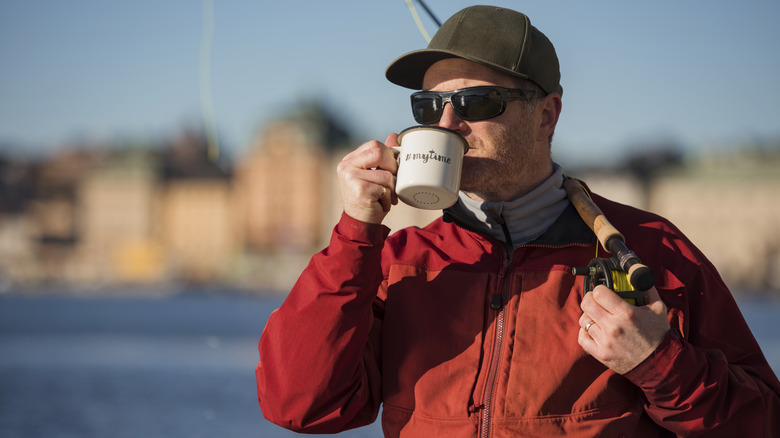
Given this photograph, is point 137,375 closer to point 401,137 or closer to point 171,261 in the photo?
point 401,137

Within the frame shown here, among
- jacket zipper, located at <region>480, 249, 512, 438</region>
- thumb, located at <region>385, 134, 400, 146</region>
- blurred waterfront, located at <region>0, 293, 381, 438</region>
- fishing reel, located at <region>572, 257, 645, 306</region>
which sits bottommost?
blurred waterfront, located at <region>0, 293, 381, 438</region>

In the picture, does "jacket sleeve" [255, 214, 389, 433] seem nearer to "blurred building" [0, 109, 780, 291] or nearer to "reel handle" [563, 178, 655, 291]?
"reel handle" [563, 178, 655, 291]

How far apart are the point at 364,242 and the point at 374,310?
29cm

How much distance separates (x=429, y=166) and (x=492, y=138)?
0.31 meters

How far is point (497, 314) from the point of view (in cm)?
203

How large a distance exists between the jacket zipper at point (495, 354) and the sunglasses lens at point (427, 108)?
42 cm

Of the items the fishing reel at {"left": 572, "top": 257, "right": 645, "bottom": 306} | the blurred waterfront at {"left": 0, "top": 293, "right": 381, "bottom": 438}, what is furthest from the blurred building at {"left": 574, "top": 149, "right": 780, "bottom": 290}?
the fishing reel at {"left": 572, "top": 257, "right": 645, "bottom": 306}

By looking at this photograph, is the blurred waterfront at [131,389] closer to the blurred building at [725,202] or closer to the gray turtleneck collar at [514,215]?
the gray turtleneck collar at [514,215]

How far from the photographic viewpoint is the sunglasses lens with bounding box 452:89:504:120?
212cm

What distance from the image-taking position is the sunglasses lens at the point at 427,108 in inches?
86.2

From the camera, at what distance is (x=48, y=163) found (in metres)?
105

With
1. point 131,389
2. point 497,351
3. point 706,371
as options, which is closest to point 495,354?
point 497,351

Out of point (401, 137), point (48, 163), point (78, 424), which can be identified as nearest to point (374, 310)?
point (401, 137)

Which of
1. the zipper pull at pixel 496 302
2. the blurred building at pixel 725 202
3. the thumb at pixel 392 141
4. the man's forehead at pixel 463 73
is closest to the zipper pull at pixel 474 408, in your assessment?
the zipper pull at pixel 496 302
